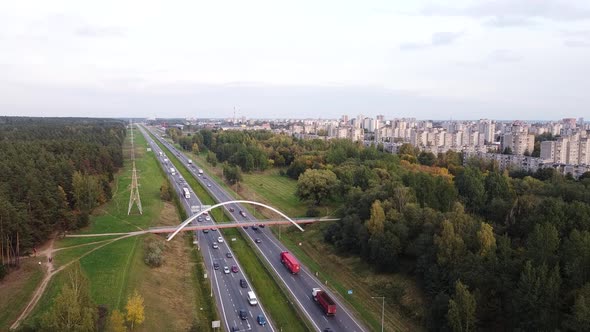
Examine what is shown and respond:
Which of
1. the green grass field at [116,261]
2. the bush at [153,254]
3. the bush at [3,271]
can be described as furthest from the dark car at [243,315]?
the bush at [3,271]

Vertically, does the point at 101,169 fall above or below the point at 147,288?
above

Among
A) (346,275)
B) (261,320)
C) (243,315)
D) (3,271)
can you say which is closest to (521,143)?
(346,275)

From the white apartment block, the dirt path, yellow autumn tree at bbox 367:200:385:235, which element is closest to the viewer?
the dirt path

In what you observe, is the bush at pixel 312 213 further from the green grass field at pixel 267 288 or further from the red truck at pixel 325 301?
the red truck at pixel 325 301

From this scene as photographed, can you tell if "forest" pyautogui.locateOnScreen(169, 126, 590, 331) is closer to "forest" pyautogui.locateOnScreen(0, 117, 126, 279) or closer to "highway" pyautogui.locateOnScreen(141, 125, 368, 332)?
"highway" pyautogui.locateOnScreen(141, 125, 368, 332)

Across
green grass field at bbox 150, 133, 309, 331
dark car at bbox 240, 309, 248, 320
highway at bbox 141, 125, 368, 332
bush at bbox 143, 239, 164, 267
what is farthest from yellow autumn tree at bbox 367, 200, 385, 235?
bush at bbox 143, 239, 164, 267

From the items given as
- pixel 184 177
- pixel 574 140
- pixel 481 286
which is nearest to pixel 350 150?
pixel 184 177

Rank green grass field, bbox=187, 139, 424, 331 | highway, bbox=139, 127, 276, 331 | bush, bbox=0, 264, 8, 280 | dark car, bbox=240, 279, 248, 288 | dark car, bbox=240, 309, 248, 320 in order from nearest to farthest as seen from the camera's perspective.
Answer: highway, bbox=139, 127, 276, 331, dark car, bbox=240, 309, 248, 320, green grass field, bbox=187, 139, 424, 331, bush, bbox=0, 264, 8, 280, dark car, bbox=240, 279, 248, 288

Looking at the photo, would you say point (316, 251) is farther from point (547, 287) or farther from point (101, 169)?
point (101, 169)
